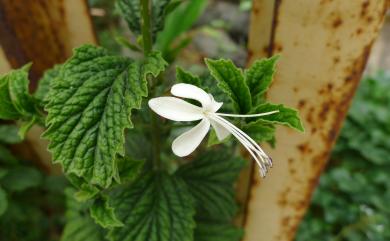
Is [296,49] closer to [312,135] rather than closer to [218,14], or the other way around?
[312,135]

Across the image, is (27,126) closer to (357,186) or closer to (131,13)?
(131,13)

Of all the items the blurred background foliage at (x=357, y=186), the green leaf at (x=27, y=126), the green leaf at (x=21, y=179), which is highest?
the green leaf at (x=27, y=126)

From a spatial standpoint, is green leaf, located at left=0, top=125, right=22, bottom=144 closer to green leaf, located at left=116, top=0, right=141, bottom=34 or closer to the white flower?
green leaf, located at left=116, top=0, right=141, bottom=34

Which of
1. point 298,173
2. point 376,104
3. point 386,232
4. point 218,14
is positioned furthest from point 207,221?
point 218,14

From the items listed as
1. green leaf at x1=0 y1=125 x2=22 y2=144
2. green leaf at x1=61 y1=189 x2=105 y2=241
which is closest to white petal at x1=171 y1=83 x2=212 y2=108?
green leaf at x1=61 y1=189 x2=105 y2=241

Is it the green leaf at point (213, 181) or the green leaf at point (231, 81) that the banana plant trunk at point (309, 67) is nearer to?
the green leaf at point (213, 181)

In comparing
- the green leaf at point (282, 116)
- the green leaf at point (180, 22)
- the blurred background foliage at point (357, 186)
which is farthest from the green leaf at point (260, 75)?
the blurred background foliage at point (357, 186)

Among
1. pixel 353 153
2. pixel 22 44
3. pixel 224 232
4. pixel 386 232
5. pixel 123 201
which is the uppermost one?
pixel 22 44
